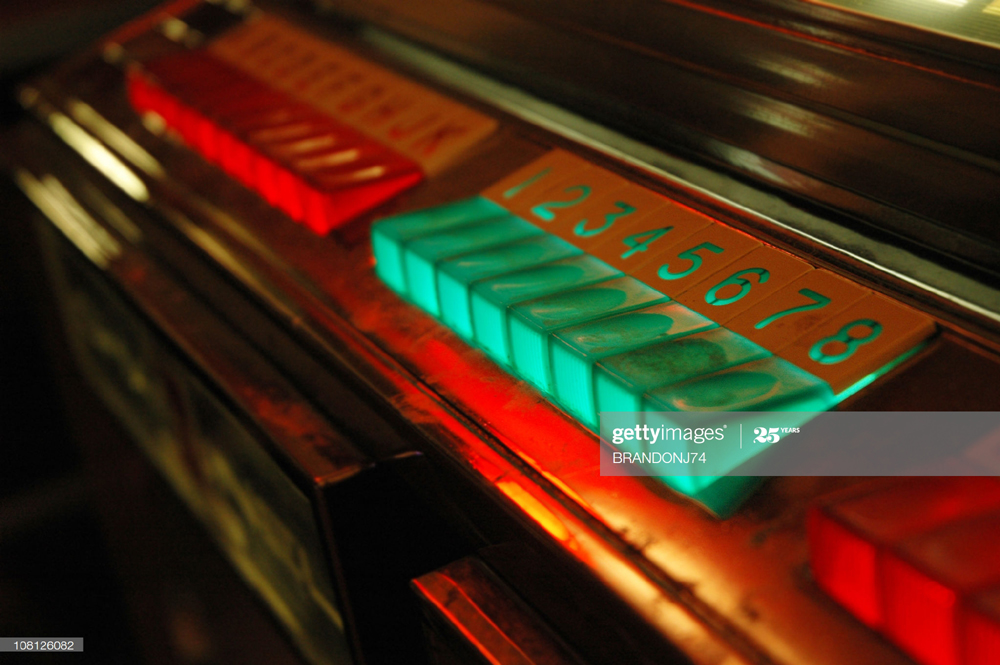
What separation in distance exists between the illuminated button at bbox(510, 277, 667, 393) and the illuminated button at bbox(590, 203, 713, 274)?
3 cm

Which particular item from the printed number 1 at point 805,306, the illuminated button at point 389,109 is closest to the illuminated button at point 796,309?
the printed number 1 at point 805,306

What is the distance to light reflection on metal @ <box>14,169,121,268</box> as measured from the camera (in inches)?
38.0

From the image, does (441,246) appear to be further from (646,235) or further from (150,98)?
(150,98)

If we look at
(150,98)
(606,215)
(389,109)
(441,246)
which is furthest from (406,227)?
(150,98)

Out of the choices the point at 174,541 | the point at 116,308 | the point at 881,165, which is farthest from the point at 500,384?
the point at 174,541

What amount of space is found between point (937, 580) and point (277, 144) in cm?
71

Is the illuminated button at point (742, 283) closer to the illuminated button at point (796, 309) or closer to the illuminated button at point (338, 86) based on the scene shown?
the illuminated button at point (796, 309)

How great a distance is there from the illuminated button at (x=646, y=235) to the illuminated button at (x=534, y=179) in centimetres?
10

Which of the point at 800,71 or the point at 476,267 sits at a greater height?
the point at 800,71

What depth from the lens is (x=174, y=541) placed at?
1.17 m

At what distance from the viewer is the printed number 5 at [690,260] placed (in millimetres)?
598

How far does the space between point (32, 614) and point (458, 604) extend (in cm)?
173

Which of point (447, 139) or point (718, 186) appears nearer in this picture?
point (718, 186)

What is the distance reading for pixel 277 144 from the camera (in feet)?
2.83
